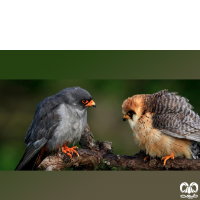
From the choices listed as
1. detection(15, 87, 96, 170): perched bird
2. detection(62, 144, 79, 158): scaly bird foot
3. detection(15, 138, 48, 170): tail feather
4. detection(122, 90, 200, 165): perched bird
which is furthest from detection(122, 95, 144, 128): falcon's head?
detection(15, 138, 48, 170): tail feather

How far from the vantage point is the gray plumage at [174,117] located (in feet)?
12.4

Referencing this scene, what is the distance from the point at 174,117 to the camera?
390 cm

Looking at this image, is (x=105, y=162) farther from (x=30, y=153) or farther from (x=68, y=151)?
(x=30, y=153)

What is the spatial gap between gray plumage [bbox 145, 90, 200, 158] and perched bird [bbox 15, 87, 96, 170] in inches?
32.9

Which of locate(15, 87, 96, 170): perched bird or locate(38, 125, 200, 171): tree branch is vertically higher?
locate(15, 87, 96, 170): perched bird

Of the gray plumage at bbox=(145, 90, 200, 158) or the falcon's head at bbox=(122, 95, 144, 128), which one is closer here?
the gray plumage at bbox=(145, 90, 200, 158)

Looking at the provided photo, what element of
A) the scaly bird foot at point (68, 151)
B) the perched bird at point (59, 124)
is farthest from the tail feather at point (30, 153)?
the scaly bird foot at point (68, 151)

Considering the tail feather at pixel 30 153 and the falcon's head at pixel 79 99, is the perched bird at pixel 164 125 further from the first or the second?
the tail feather at pixel 30 153

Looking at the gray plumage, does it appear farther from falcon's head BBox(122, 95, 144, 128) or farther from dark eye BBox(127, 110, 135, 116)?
dark eye BBox(127, 110, 135, 116)

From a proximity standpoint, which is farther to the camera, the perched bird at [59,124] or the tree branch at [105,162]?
the perched bird at [59,124]

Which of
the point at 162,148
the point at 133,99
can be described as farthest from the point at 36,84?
the point at 162,148

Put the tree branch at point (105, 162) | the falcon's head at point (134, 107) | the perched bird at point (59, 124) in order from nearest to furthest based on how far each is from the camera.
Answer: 1. the tree branch at point (105, 162)
2. the falcon's head at point (134, 107)
3. the perched bird at point (59, 124)

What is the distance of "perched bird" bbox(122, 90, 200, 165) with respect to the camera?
3.77 m

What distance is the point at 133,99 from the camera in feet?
12.9
